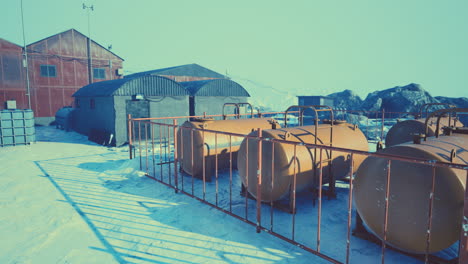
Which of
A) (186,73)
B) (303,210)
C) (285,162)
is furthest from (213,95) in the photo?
(285,162)

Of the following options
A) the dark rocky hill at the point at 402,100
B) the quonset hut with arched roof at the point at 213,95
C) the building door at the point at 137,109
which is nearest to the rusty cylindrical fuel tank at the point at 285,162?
the building door at the point at 137,109

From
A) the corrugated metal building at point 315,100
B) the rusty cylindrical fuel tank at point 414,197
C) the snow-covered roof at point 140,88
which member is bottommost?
the rusty cylindrical fuel tank at point 414,197

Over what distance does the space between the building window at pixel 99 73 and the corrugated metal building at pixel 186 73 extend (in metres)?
5.40

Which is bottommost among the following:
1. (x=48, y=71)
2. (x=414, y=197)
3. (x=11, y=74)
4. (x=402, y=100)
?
(x=414, y=197)

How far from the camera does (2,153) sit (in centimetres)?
1523

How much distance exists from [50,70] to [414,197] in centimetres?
3324

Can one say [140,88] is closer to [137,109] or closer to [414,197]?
[137,109]

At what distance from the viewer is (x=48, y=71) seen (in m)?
28.9

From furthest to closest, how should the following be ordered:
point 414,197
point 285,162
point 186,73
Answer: point 186,73
point 285,162
point 414,197

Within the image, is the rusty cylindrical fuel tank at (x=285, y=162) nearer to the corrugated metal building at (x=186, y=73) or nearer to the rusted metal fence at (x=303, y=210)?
the rusted metal fence at (x=303, y=210)

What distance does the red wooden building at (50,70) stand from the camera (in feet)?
89.2

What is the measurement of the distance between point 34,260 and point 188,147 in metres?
5.49

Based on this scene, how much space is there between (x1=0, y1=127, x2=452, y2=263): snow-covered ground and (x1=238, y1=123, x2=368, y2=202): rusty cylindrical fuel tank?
26.7 inches

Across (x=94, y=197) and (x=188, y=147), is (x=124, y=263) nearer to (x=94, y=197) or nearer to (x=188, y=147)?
(x=94, y=197)
